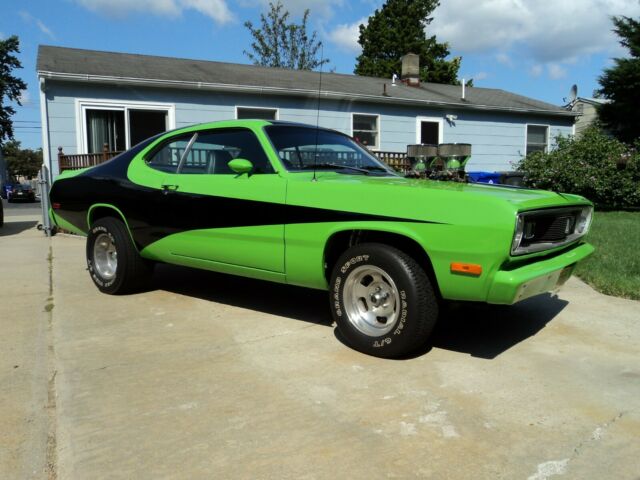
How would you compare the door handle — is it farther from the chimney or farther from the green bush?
the chimney

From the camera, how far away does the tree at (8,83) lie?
47.4 meters

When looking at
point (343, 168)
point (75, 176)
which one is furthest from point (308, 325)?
point (75, 176)

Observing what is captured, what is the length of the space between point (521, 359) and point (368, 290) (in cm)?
→ 113

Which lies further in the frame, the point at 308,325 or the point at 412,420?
the point at 308,325

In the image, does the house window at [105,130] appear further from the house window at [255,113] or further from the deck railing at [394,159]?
the deck railing at [394,159]

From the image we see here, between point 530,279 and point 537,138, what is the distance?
15.6 meters

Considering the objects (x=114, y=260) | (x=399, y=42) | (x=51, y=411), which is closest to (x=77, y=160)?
(x=114, y=260)

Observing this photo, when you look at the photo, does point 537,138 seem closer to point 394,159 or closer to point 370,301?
point 394,159

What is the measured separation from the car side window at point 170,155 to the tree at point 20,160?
100236 millimetres

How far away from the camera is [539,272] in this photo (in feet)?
11.4

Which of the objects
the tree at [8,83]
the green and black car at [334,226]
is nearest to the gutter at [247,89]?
the green and black car at [334,226]

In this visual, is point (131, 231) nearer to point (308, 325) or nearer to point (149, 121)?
point (308, 325)

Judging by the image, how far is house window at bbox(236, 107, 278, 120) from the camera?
1327 centimetres

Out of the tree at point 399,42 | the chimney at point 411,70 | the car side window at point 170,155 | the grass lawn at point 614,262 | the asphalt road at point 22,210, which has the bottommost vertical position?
the asphalt road at point 22,210
